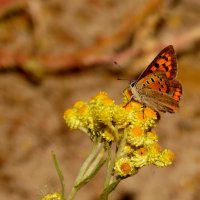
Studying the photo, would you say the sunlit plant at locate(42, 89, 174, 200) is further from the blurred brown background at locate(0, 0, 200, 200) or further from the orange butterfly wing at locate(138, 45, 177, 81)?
the blurred brown background at locate(0, 0, 200, 200)

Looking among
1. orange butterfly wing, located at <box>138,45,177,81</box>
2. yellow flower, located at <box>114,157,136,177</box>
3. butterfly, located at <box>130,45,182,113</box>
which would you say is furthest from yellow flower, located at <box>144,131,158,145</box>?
orange butterfly wing, located at <box>138,45,177,81</box>

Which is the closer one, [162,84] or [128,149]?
[128,149]

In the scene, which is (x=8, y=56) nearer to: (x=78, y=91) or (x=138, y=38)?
(x=78, y=91)

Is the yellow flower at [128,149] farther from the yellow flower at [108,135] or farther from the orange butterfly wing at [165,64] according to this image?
the orange butterfly wing at [165,64]

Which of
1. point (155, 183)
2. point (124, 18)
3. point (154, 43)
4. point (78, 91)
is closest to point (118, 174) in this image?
point (155, 183)

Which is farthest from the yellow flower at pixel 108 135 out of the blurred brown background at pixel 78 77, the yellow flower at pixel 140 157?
the blurred brown background at pixel 78 77

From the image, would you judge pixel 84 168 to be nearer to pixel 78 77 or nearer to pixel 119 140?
pixel 119 140

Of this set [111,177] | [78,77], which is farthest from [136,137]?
[78,77]
